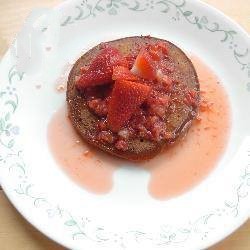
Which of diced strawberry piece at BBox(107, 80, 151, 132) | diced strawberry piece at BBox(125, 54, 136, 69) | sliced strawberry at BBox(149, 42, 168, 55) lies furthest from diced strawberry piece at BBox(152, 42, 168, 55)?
diced strawberry piece at BBox(107, 80, 151, 132)

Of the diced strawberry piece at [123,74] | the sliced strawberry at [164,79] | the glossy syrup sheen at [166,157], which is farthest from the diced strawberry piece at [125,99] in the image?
the glossy syrup sheen at [166,157]

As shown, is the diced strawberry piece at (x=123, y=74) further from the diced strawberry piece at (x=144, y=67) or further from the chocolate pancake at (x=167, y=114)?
the chocolate pancake at (x=167, y=114)

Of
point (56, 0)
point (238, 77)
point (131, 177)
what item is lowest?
point (131, 177)

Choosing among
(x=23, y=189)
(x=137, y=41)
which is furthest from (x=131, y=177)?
(x=137, y=41)

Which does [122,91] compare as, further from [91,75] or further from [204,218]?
[204,218]

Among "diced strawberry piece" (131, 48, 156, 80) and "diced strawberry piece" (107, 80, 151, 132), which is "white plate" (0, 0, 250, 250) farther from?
"diced strawberry piece" (131, 48, 156, 80)

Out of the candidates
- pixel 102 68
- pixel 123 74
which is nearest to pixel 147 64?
pixel 123 74

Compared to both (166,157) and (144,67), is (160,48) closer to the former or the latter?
(144,67)
